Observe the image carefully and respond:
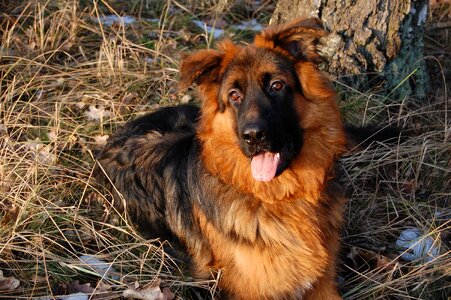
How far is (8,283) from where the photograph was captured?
4.14m

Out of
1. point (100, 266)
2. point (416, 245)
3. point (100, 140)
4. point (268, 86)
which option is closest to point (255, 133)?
point (268, 86)

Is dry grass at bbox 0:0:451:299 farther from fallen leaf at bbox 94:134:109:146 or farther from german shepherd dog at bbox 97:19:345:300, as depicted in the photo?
german shepherd dog at bbox 97:19:345:300

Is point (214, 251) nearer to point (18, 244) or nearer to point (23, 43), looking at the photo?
point (18, 244)

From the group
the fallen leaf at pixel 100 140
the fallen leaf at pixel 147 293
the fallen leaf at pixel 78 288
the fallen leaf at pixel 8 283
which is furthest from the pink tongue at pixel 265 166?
the fallen leaf at pixel 100 140

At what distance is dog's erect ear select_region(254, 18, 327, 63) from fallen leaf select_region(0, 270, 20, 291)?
2.38 meters

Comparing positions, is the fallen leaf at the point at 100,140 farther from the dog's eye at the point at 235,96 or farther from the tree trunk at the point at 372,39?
the tree trunk at the point at 372,39

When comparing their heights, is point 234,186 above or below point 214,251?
above

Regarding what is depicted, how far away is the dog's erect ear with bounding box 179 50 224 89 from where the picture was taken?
3893 millimetres

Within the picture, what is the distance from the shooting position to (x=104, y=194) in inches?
200

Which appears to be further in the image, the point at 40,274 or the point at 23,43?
the point at 23,43

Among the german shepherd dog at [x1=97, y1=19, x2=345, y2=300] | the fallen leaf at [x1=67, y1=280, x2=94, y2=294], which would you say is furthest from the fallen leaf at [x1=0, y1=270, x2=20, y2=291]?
the german shepherd dog at [x1=97, y1=19, x2=345, y2=300]

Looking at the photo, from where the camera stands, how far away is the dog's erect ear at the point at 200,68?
3.89 meters

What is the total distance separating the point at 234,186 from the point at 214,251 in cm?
51

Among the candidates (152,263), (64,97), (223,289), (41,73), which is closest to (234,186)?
(223,289)
